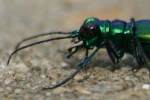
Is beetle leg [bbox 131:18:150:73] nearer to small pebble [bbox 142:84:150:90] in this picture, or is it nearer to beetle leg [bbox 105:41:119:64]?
beetle leg [bbox 105:41:119:64]

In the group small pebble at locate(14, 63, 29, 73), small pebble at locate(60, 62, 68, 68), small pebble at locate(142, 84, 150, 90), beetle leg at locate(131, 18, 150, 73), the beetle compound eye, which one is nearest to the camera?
small pebble at locate(142, 84, 150, 90)

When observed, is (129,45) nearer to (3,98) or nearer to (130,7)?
(3,98)

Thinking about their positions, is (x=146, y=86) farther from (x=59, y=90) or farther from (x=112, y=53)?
(x=59, y=90)

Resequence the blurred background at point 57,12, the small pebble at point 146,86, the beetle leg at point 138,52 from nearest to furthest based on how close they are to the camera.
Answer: the small pebble at point 146,86
the beetle leg at point 138,52
the blurred background at point 57,12

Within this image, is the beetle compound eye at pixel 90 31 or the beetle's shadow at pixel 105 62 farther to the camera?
the beetle's shadow at pixel 105 62

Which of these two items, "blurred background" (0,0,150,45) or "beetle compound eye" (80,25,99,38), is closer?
"beetle compound eye" (80,25,99,38)

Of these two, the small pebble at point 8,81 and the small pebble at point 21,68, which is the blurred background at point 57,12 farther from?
the small pebble at point 8,81

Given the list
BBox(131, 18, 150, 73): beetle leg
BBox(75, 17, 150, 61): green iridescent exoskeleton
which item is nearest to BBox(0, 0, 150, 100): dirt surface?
BBox(131, 18, 150, 73): beetle leg

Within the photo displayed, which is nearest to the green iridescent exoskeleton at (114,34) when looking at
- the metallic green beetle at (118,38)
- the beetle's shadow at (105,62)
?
the metallic green beetle at (118,38)

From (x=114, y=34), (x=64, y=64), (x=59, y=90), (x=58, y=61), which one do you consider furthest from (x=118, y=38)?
(x=58, y=61)
